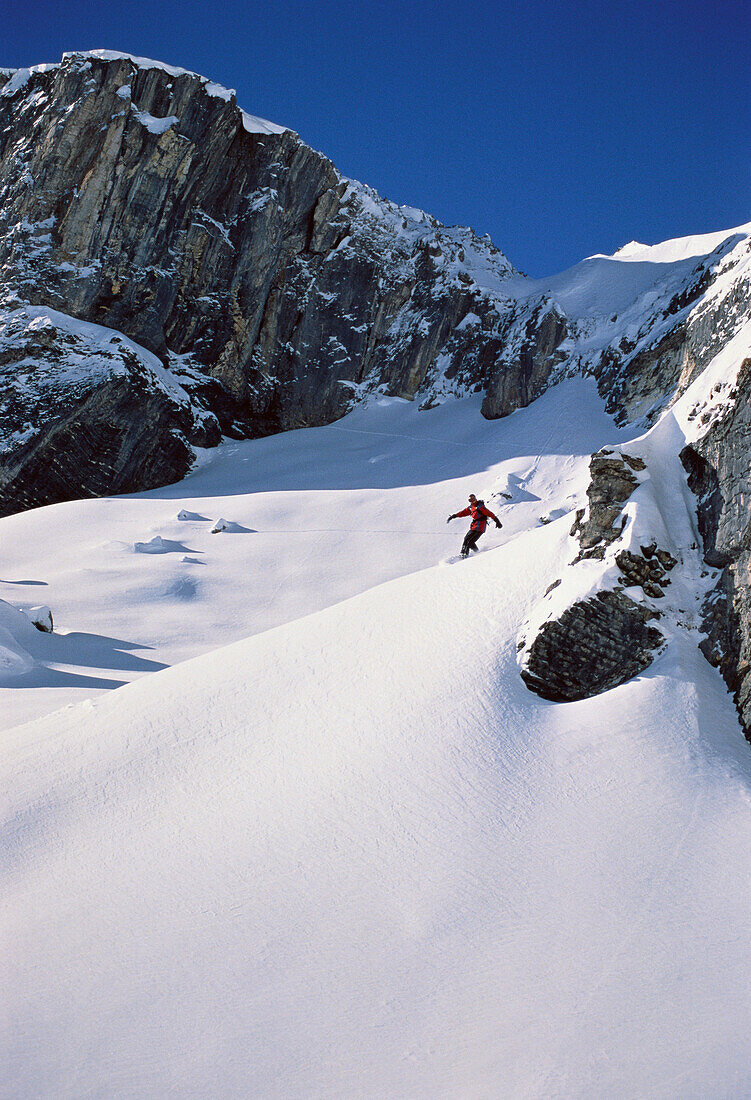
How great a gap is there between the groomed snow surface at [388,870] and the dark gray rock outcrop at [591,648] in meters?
0.19

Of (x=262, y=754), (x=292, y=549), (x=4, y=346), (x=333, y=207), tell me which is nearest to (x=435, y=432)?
(x=292, y=549)

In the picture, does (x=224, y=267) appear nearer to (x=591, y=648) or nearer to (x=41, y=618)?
(x=41, y=618)

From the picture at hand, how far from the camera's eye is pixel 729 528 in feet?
19.9

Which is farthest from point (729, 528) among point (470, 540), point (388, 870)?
point (470, 540)

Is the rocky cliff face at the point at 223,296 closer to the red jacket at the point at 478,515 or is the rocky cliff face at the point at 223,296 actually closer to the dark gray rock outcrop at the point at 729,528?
the red jacket at the point at 478,515

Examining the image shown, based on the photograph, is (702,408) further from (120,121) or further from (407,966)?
(120,121)

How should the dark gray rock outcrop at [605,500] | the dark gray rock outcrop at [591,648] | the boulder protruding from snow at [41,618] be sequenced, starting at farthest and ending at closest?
1. the boulder protruding from snow at [41,618]
2. the dark gray rock outcrop at [605,500]
3. the dark gray rock outcrop at [591,648]

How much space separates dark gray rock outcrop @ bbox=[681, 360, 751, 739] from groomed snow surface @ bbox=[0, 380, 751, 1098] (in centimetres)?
20

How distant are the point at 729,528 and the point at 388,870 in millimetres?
3880

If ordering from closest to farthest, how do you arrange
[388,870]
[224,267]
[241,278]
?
[388,870] → [224,267] → [241,278]

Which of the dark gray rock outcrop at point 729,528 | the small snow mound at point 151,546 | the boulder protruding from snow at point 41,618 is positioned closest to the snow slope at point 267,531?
the small snow mound at point 151,546

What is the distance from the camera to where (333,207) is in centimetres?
3206

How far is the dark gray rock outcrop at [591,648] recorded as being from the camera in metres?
5.83

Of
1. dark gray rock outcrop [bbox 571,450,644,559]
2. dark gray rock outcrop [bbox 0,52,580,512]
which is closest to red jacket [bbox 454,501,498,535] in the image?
dark gray rock outcrop [bbox 571,450,644,559]
